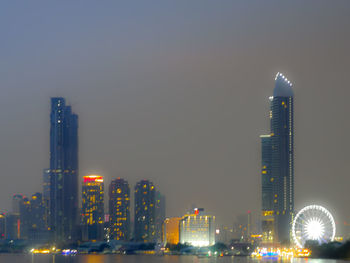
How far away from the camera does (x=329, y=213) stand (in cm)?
19750

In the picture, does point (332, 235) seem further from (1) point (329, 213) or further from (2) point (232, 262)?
(2) point (232, 262)

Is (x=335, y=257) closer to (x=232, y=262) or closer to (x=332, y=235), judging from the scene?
(x=332, y=235)

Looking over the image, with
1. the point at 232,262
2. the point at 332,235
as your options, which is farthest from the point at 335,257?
the point at 232,262

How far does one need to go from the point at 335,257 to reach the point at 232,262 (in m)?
23.6

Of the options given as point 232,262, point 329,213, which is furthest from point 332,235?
point 232,262

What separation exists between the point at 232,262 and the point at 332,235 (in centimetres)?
2372

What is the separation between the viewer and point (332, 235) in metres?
200

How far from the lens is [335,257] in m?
191

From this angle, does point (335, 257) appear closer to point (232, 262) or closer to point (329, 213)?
point (329, 213)

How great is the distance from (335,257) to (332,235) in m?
9.46

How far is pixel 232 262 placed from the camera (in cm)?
19925
